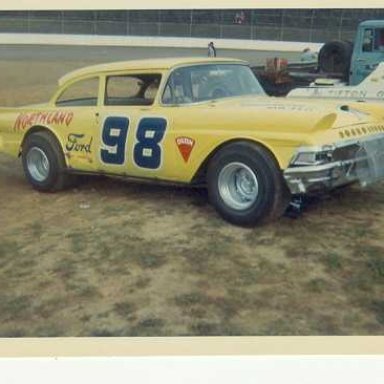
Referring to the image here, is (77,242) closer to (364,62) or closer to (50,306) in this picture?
(50,306)

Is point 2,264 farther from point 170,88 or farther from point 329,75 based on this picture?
point 329,75

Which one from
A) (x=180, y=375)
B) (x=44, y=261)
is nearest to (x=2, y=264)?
(x=44, y=261)

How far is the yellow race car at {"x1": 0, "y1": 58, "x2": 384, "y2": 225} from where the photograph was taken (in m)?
2.86

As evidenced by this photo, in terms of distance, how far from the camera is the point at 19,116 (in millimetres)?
3820

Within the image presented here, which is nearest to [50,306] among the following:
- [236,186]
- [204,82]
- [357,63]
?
[236,186]

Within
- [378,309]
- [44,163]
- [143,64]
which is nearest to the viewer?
[378,309]

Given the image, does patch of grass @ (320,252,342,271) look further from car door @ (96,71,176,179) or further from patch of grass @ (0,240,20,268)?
patch of grass @ (0,240,20,268)

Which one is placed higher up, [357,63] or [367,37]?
[367,37]

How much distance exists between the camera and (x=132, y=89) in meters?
3.46

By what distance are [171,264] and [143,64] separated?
3.82ft

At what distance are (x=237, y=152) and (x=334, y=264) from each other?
829mm

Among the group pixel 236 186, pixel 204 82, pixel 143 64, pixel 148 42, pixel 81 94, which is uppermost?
pixel 148 42

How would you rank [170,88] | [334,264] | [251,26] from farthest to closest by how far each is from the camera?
[170,88]
[334,264]
[251,26]

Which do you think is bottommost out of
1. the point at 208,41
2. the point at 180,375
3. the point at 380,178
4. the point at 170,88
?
the point at 180,375
